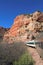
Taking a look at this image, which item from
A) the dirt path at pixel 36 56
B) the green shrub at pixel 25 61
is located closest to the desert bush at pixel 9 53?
the green shrub at pixel 25 61

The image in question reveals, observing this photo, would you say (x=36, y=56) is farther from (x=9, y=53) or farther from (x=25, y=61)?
(x=9, y=53)

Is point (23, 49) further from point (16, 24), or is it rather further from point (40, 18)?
point (16, 24)

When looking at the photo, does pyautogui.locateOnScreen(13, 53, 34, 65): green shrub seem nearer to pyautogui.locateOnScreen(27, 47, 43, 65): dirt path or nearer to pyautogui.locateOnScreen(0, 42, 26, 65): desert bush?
pyautogui.locateOnScreen(0, 42, 26, 65): desert bush

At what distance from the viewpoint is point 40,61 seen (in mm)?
23016

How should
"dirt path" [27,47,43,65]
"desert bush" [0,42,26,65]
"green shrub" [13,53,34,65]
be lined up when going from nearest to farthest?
"desert bush" [0,42,26,65], "green shrub" [13,53,34,65], "dirt path" [27,47,43,65]

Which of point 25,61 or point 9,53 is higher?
point 9,53

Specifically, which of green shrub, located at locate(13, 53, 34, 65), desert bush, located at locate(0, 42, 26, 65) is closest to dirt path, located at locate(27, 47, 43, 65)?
green shrub, located at locate(13, 53, 34, 65)

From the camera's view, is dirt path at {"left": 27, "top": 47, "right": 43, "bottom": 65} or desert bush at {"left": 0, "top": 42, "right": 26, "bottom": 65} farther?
dirt path at {"left": 27, "top": 47, "right": 43, "bottom": 65}

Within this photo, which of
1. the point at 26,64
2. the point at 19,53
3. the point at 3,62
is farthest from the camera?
the point at 19,53

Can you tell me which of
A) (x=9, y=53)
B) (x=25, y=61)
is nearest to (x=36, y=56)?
(x=25, y=61)

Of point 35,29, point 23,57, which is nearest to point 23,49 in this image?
point 23,57

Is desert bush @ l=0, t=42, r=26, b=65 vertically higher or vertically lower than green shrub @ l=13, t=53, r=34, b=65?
higher

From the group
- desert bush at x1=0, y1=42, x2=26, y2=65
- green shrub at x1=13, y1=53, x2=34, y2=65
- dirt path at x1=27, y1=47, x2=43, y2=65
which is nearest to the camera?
desert bush at x1=0, y1=42, x2=26, y2=65

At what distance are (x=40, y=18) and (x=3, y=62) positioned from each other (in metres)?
29.4
